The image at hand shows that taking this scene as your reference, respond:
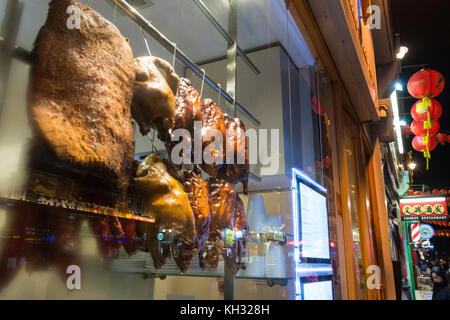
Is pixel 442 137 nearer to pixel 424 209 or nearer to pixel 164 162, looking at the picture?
pixel 424 209

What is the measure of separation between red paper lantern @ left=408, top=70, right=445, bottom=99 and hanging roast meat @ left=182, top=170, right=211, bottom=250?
271 inches

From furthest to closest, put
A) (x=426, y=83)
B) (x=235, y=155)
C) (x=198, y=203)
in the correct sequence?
(x=426, y=83) < (x=235, y=155) < (x=198, y=203)

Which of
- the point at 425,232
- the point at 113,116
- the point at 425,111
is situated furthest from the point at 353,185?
the point at 425,232

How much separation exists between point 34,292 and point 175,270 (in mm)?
552

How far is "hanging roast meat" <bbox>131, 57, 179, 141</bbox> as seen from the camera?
3.39ft

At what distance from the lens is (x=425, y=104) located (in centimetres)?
730

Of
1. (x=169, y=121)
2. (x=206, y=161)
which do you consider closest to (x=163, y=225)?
(x=169, y=121)

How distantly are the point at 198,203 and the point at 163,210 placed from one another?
0.85 feet

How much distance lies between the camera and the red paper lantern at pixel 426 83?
6523 mm

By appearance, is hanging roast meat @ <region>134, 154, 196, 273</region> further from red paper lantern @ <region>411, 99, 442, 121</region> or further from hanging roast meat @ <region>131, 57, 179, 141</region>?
red paper lantern @ <region>411, 99, 442, 121</region>

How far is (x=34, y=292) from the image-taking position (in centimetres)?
108

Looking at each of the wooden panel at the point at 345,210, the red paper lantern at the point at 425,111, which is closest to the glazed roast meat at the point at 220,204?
the wooden panel at the point at 345,210

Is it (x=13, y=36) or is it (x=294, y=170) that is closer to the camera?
(x=13, y=36)

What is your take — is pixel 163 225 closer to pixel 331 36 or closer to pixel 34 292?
pixel 34 292
